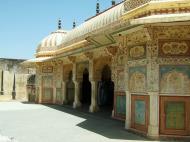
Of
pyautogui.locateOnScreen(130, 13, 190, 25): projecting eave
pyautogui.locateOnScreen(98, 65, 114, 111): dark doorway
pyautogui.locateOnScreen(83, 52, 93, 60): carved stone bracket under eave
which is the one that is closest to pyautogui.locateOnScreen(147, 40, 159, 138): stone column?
pyautogui.locateOnScreen(130, 13, 190, 25): projecting eave

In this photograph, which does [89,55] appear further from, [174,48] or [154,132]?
[154,132]

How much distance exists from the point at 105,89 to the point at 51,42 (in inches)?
233

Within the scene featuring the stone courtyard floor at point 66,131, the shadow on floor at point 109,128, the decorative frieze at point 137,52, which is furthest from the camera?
the decorative frieze at point 137,52

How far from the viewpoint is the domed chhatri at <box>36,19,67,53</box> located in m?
21.2

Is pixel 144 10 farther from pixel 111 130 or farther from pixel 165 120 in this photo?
pixel 111 130

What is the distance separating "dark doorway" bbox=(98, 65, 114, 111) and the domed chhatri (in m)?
4.75

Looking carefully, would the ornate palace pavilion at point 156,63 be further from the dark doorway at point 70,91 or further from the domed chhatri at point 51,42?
the domed chhatri at point 51,42

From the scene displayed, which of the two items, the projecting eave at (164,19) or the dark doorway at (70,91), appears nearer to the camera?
the projecting eave at (164,19)

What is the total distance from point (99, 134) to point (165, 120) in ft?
6.48

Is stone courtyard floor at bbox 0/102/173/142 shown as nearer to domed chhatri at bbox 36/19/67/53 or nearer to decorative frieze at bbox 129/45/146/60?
decorative frieze at bbox 129/45/146/60

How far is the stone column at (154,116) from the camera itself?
8117 mm

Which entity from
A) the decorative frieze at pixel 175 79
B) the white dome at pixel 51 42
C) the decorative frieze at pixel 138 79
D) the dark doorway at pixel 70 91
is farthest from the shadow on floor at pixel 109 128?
the white dome at pixel 51 42

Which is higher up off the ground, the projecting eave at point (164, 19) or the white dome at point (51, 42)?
the white dome at point (51, 42)

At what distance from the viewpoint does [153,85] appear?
820 centimetres
